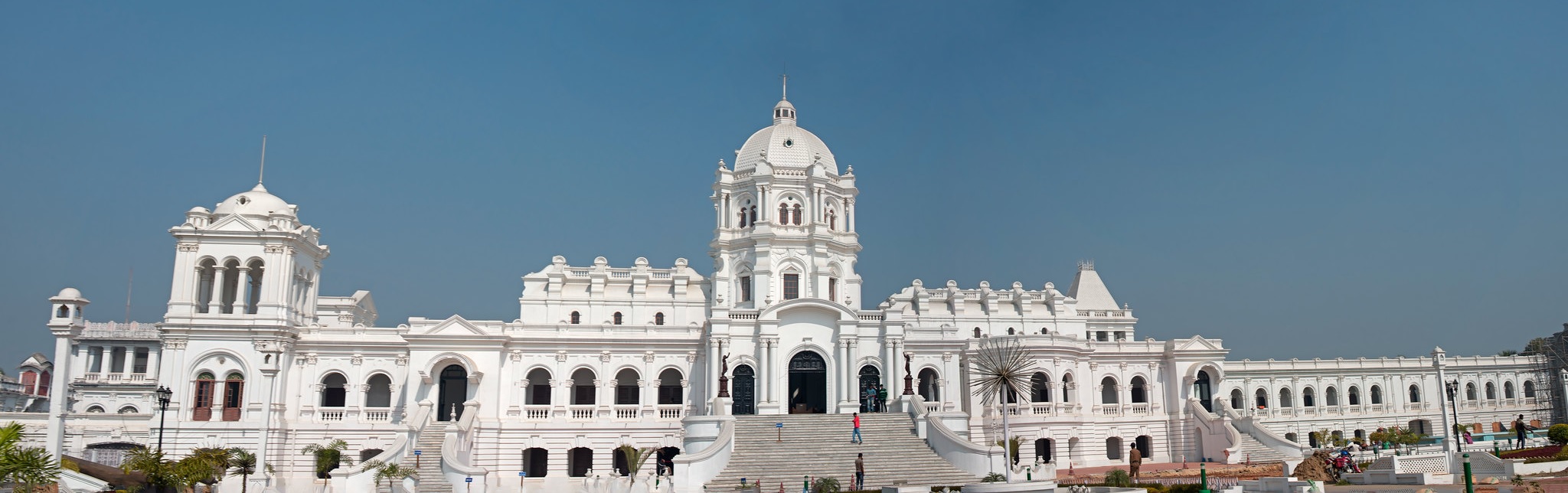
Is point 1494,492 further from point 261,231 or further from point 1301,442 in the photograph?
point 261,231

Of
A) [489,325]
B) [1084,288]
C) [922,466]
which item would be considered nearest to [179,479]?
[489,325]

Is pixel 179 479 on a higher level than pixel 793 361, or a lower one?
lower

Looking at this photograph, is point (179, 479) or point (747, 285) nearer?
point (179, 479)

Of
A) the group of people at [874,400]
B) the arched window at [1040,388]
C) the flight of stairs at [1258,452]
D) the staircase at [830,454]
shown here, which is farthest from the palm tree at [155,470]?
the flight of stairs at [1258,452]

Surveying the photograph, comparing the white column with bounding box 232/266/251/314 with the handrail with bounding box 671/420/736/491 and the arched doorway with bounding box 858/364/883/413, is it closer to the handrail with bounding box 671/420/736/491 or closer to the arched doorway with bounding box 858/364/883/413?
the handrail with bounding box 671/420/736/491

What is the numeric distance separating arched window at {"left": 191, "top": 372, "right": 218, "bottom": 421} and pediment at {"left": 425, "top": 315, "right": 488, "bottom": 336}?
9871mm

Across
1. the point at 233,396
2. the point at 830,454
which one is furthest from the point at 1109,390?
the point at 233,396

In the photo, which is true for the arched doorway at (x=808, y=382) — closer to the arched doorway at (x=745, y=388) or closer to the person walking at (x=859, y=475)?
the arched doorway at (x=745, y=388)

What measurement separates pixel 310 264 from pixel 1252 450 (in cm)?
4575

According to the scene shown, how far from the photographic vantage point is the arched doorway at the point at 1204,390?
181 feet

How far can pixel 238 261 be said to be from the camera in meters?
47.6

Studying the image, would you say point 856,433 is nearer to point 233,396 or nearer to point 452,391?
point 452,391

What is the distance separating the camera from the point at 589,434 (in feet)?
153

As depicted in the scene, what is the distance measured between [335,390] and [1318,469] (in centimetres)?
4198
